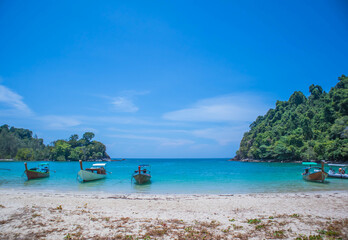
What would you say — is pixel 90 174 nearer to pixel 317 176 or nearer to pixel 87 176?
pixel 87 176

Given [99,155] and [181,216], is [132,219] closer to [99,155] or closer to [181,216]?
[181,216]

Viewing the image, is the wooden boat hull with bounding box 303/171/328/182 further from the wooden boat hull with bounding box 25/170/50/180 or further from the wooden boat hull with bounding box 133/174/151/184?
the wooden boat hull with bounding box 25/170/50/180

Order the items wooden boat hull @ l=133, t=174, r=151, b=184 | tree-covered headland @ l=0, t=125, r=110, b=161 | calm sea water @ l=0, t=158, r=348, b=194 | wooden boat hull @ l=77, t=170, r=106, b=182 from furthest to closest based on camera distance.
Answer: tree-covered headland @ l=0, t=125, r=110, b=161 → wooden boat hull @ l=77, t=170, r=106, b=182 → wooden boat hull @ l=133, t=174, r=151, b=184 → calm sea water @ l=0, t=158, r=348, b=194

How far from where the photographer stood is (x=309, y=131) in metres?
87.0

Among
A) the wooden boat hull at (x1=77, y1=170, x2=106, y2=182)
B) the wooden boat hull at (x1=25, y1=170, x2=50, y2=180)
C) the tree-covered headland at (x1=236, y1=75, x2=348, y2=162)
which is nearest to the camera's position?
the wooden boat hull at (x1=77, y1=170, x2=106, y2=182)

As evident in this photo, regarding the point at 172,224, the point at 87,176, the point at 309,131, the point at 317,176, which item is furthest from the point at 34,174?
the point at 309,131

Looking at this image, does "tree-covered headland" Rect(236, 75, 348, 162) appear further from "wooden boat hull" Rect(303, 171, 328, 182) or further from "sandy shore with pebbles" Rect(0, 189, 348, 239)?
"sandy shore with pebbles" Rect(0, 189, 348, 239)

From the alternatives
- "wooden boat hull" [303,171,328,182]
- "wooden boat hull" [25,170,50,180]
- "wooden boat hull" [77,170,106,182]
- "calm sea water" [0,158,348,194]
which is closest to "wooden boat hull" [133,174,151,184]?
"calm sea water" [0,158,348,194]

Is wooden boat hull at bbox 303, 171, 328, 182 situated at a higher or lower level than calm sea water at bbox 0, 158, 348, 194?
higher

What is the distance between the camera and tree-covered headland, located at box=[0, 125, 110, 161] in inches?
4641

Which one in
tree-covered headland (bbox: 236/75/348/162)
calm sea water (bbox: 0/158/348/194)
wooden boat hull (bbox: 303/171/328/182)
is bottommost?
calm sea water (bbox: 0/158/348/194)

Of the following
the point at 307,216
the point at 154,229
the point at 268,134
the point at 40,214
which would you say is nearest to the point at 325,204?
the point at 307,216

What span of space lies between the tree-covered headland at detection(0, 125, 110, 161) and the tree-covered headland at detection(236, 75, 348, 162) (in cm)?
9812

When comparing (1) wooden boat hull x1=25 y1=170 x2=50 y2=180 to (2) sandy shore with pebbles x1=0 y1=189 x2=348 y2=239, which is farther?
(1) wooden boat hull x1=25 y1=170 x2=50 y2=180
